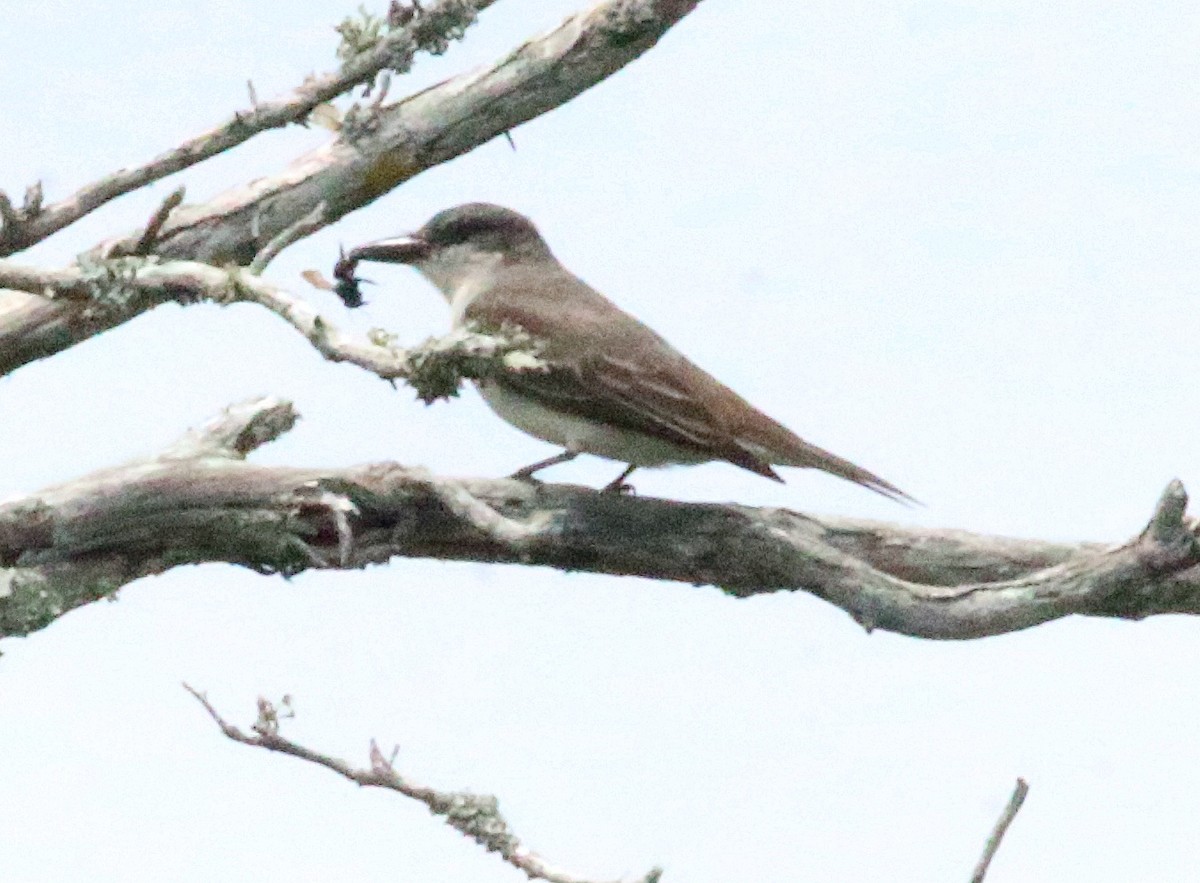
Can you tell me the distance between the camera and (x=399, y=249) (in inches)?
298

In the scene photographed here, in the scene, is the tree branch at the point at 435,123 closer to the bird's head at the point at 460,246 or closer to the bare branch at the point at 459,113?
the bare branch at the point at 459,113

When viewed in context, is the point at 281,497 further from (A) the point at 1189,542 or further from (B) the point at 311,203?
(A) the point at 1189,542

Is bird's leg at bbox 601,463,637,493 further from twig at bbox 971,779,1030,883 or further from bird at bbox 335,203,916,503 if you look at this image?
twig at bbox 971,779,1030,883

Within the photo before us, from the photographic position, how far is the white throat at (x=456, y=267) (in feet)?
24.9

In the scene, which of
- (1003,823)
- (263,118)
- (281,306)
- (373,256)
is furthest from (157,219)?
(1003,823)

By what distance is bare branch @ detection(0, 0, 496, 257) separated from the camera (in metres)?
5.75

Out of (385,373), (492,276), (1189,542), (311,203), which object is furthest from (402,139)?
(1189,542)

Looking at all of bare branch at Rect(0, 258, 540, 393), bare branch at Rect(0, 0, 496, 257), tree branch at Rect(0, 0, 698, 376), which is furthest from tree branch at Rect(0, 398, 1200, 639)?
tree branch at Rect(0, 0, 698, 376)

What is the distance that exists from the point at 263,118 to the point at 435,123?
91 cm

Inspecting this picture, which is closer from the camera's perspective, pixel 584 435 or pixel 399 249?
pixel 584 435

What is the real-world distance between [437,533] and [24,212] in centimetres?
142

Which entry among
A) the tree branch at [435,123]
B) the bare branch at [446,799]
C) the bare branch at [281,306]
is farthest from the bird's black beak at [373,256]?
the bare branch at [446,799]

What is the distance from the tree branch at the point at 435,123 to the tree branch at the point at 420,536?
3.76ft

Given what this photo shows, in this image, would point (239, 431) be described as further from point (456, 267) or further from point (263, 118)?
point (456, 267)
